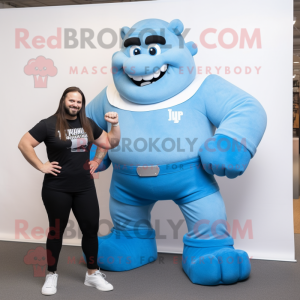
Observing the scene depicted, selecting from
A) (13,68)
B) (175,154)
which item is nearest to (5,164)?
(13,68)

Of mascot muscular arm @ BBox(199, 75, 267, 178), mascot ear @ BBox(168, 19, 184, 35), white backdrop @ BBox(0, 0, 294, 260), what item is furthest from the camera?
white backdrop @ BBox(0, 0, 294, 260)

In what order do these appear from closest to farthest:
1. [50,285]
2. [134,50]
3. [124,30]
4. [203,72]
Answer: [50,285]
[134,50]
[124,30]
[203,72]

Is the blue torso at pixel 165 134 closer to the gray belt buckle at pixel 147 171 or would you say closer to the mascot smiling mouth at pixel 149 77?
the gray belt buckle at pixel 147 171

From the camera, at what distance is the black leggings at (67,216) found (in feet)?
7.55

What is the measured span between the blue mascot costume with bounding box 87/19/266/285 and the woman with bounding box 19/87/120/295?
11.0 inches

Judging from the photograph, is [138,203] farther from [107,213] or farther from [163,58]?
[163,58]

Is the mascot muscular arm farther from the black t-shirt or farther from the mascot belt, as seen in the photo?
the black t-shirt

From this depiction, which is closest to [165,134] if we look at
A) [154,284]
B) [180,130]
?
[180,130]

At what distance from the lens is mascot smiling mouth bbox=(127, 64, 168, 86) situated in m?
2.57

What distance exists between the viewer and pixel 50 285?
238 cm

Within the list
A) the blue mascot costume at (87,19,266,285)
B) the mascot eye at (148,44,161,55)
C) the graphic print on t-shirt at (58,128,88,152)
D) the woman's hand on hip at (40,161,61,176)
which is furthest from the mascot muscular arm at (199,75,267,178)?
the woman's hand on hip at (40,161,61,176)

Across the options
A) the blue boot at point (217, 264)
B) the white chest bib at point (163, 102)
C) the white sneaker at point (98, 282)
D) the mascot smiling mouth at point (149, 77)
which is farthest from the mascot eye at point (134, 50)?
the white sneaker at point (98, 282)

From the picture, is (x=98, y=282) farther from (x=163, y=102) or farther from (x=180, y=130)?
(x=163, y=102)

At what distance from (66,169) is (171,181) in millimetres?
656
